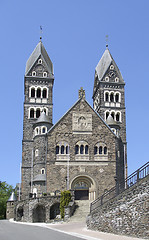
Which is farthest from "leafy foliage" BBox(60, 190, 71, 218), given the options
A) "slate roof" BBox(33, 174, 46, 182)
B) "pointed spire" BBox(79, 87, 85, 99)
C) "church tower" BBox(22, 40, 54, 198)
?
"pointed spire" BBox(79, 87, 85, 99)

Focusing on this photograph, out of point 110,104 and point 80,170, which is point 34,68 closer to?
point 110,104

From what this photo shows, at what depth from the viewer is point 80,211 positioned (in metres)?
38.1

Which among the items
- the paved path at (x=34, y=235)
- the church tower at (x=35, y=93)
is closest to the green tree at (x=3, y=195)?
the church tower at (x=35, y=93)

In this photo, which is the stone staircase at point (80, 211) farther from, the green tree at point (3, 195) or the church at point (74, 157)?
the green tree at point (3, 195)

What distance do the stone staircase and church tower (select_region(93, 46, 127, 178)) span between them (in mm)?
18527

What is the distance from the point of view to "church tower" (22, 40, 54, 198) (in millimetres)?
54531

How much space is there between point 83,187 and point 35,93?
64.0 ft

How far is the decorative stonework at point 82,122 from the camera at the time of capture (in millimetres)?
47919

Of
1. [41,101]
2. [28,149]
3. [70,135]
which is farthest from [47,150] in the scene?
[41,101]

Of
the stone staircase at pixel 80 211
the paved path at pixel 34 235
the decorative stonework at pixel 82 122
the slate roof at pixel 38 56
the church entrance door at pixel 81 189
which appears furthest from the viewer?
the slate roof at pixel 38 56

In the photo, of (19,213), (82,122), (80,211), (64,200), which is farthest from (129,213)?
(82,122)

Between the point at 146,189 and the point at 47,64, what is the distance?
45206 mm

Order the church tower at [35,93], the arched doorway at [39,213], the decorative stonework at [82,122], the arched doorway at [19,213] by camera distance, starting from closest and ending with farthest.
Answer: the arched doorway at [39,213] < the arched doorway at [19,213] < the decorative stonework at [82,122] < the church tower at [35,93]

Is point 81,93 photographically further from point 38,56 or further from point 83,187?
point 38,56
